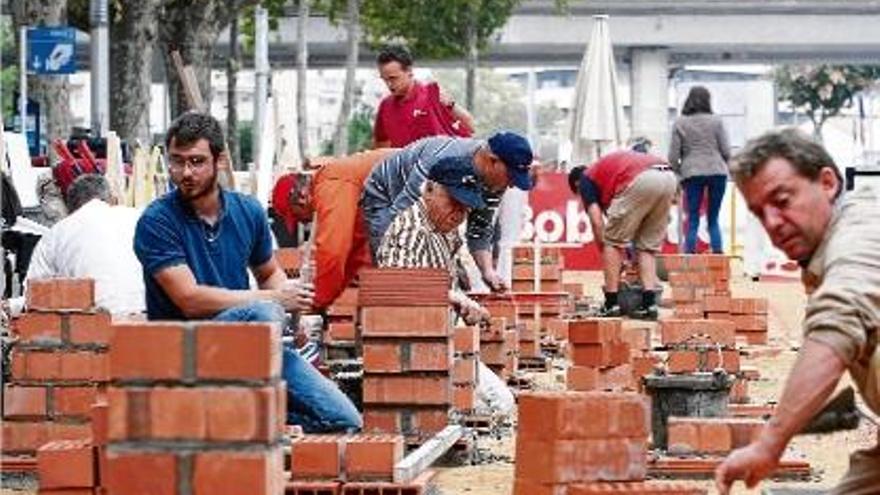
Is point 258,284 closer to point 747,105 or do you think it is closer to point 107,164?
point 107,164

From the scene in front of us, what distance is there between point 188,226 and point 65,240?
3718 millimetres

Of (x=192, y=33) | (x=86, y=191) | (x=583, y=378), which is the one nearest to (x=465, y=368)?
(x=583, y=378)

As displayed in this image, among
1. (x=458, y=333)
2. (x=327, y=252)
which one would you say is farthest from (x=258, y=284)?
(x=327, y=252)

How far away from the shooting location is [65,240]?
14438mm

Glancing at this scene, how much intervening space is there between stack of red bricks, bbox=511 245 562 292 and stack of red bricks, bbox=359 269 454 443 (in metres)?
8.87

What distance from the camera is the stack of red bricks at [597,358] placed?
562 inches

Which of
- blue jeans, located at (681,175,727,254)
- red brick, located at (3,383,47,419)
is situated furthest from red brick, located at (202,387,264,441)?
blue jeans, located at (681,175,727,254)

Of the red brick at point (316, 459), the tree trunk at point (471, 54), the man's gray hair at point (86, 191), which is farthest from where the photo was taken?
the tree trunk at point (471, 54)

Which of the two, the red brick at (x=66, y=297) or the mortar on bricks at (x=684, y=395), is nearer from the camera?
the red brick at (x=66, y=297)

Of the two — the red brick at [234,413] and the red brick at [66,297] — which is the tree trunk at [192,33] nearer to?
the red brick at [66,297]

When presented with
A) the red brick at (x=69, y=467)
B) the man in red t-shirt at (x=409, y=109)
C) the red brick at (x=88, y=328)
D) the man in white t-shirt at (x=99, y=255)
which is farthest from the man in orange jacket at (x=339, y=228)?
the red brick at (x=69, y=467)

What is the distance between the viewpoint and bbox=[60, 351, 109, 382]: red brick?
12102mm

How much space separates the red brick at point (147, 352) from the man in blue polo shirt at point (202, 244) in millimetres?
2321

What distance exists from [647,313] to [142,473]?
1589cm
